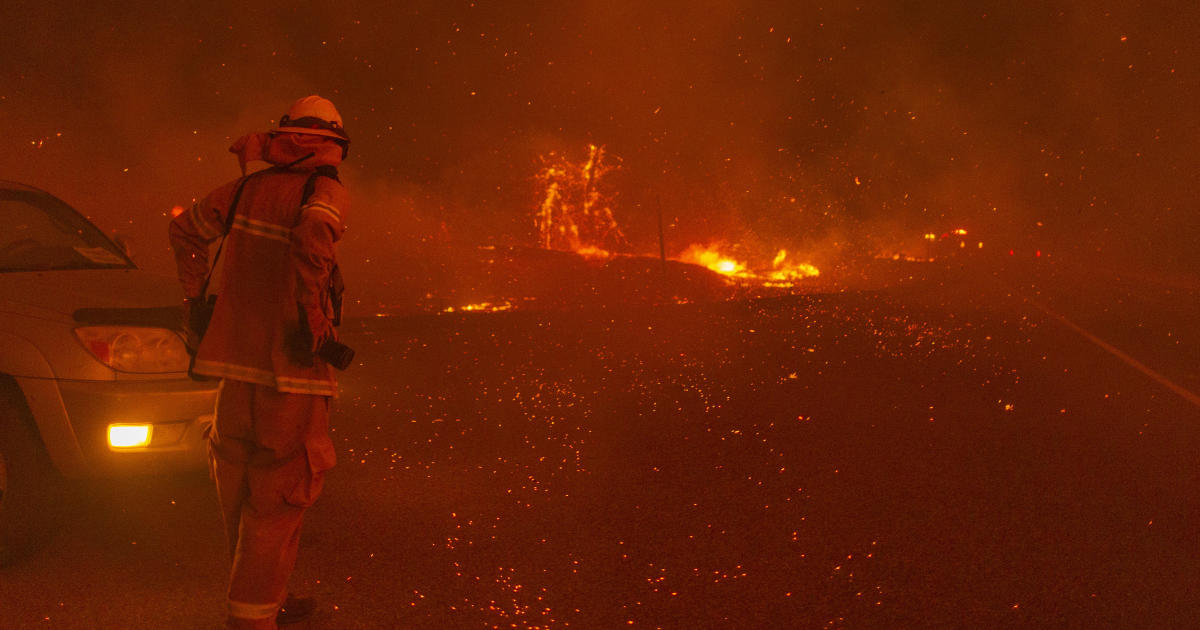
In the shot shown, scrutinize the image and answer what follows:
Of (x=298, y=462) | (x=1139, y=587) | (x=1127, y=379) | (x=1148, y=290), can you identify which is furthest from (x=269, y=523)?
(x=1148, y=290)

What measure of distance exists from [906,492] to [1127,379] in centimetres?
481

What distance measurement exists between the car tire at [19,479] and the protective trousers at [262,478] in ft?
3.54

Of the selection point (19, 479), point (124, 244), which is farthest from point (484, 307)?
point (19, 479)

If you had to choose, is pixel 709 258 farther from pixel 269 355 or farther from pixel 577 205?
pixel 269 355

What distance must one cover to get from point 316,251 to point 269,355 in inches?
15.1

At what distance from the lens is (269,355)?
3.05 meters

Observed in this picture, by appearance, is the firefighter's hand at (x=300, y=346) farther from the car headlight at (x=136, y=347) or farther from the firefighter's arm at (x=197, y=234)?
the car headlight at (x=136, y=347)

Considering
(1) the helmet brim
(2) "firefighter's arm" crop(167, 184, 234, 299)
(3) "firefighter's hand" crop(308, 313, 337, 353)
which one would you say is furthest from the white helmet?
(3) "firefighter's hand" crop(308, 313, 337, 353)

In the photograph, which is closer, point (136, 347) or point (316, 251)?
point (316, 251)

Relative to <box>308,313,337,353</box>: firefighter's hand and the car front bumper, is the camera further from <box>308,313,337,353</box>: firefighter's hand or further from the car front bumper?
the car front bumper

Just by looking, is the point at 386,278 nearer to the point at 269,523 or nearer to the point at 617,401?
the point at 617,401

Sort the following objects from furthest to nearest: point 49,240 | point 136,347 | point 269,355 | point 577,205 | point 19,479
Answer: point 577,205
point 49,240
point 136,347
point 19,479
point 269,355

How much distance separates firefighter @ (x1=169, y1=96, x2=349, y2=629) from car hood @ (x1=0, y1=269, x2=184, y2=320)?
1110 millimetres

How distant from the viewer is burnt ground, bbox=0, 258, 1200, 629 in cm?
363
